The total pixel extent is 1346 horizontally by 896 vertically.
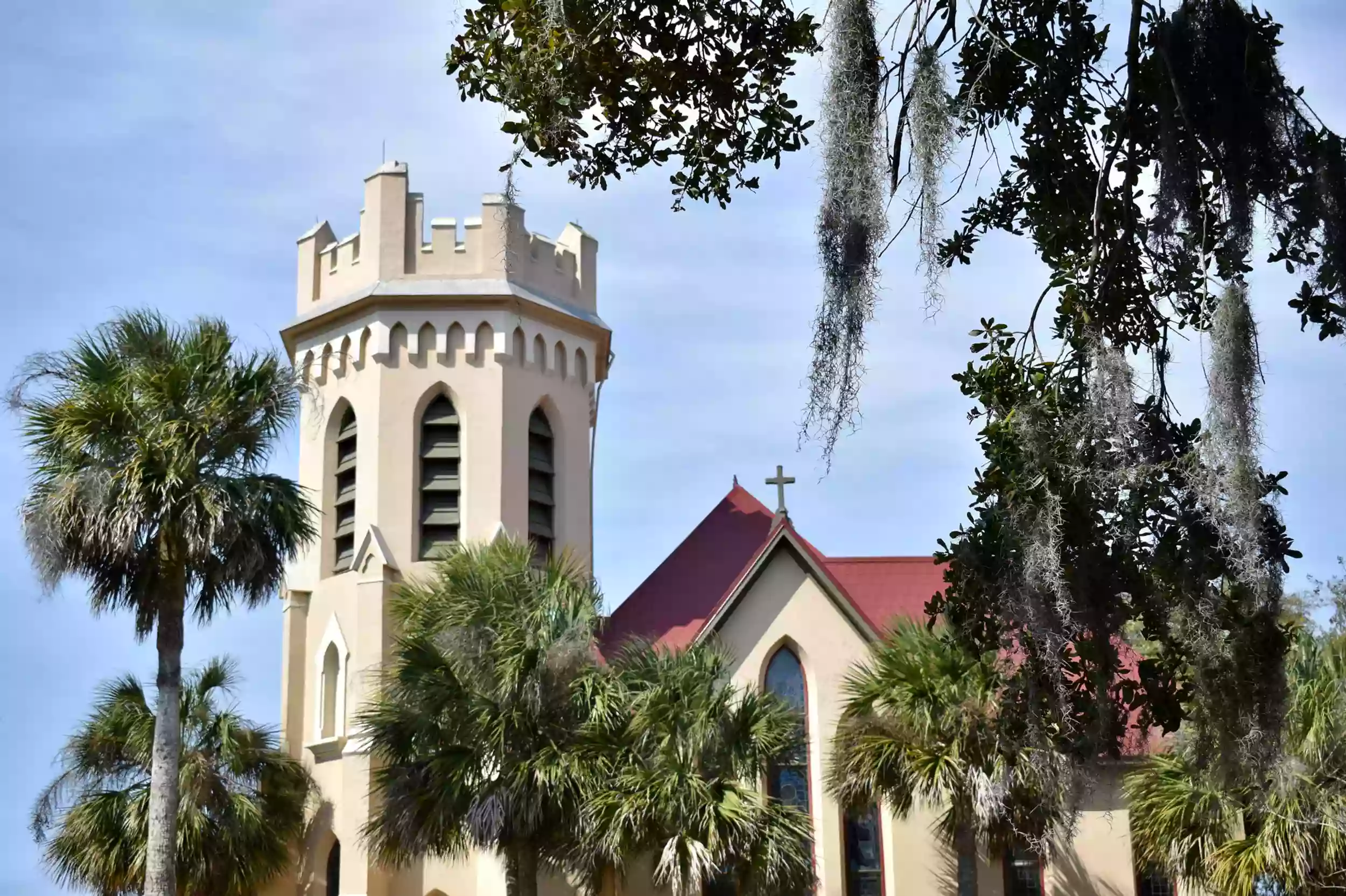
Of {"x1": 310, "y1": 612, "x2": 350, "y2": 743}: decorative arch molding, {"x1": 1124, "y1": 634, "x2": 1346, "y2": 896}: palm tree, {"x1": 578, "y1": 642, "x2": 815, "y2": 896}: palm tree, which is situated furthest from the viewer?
{"x1": 310, "y1": 612, "x2": 350, "y2": 743}: decorative arch molding

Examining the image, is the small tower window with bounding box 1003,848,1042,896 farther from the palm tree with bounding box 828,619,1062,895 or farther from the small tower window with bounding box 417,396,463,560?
the small tower window with bounding box 417,396,463,560

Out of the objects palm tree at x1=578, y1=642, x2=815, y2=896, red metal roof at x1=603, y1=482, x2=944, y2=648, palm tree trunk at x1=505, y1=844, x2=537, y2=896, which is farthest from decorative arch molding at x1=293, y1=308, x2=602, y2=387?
palm tree trunk at x1=505, y1=844, x2=537, y2=896

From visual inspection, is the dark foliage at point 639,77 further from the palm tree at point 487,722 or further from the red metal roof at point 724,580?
the red metal roof at point 724,580

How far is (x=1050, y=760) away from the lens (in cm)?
953

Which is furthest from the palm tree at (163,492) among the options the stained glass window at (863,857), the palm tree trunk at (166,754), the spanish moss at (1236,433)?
the spanish moss at (1236,433)

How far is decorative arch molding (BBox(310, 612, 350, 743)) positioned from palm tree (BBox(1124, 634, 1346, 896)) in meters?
13.3

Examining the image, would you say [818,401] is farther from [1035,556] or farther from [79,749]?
[79,749]

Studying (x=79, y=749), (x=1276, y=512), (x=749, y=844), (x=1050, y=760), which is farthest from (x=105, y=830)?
(x=1276, y=512)

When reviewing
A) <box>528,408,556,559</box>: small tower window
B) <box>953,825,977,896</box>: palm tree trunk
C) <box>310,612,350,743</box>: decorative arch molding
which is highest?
<box>528,408,556,559</box>: small tower window

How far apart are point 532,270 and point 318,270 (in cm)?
421

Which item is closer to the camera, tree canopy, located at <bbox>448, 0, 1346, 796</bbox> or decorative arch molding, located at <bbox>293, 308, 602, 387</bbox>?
tree canopy, located at <bbox>448, 0, 1346, 796</bbox>

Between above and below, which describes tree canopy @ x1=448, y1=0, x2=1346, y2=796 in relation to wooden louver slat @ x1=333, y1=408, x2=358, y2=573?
below

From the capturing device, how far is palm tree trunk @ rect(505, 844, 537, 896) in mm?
23984

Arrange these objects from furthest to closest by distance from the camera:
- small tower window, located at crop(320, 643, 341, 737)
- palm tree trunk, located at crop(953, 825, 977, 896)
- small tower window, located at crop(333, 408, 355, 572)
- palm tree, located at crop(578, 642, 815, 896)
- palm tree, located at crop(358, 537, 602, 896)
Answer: small tower window, located at crop(333, 408, 355, 572)
small tower window, located at crop(320, 643, 341, 737)
palm tree trunk, located at crop(953, 825, 977, 896)
palm tree, located at crop(358, 537, 602, 896)
palm tree, located at crop(578, 642, 815, 896)
